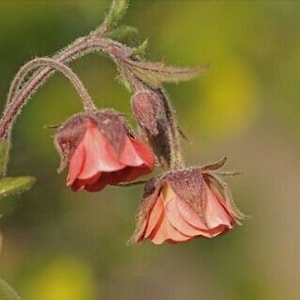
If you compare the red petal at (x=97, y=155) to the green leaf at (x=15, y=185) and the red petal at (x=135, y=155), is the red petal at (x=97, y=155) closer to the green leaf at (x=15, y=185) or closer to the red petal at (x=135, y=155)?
the red petal at (x=135, y=155)

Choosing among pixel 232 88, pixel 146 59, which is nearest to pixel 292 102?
pixel 232 88

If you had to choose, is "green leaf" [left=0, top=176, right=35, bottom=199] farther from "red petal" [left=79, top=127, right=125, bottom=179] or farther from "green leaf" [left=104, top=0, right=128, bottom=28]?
"green leaf" [left=104, top=0, right=128, bottom=28]

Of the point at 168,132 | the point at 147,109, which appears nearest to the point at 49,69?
the point at 147,109

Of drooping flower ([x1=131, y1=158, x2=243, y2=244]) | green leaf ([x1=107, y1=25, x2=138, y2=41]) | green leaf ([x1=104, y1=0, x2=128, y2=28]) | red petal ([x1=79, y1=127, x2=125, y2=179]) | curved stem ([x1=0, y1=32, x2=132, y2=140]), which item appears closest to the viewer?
red petal ([x1=79, y1=127, x2=125, y2=179])

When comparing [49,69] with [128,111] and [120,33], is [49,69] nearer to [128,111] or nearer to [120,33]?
[120,33]

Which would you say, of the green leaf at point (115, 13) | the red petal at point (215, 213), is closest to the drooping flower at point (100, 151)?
the red petal at point (215, 213)

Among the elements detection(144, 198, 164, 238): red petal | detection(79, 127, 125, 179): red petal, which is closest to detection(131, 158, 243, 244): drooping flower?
detection(144, 198, 164, 238): red petal
